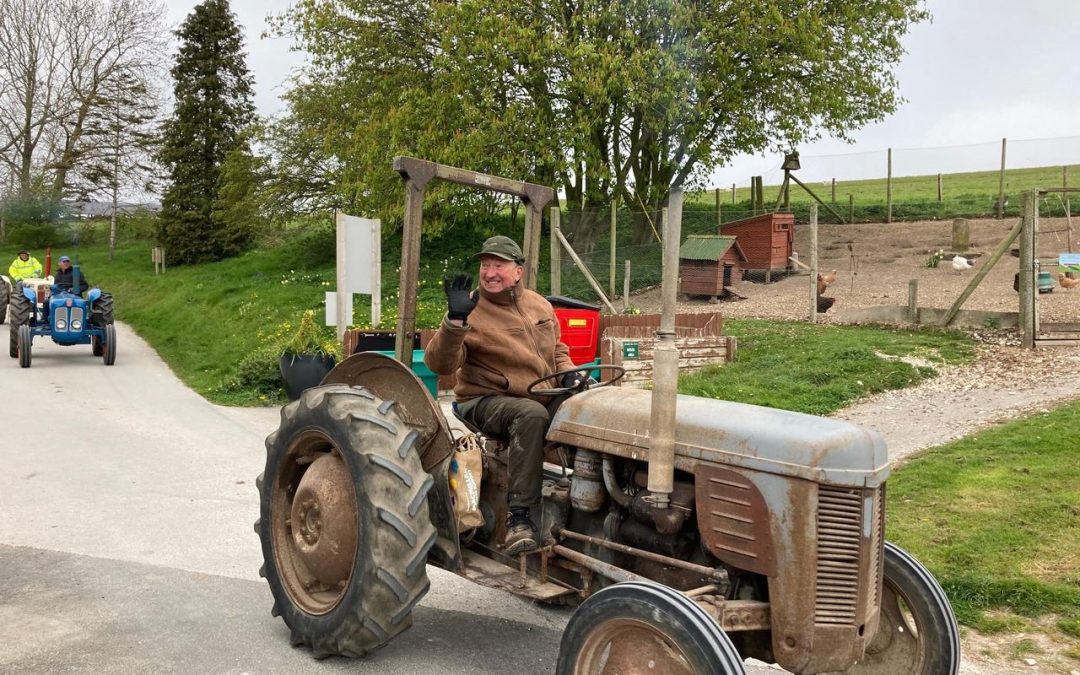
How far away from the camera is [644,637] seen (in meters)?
3.15

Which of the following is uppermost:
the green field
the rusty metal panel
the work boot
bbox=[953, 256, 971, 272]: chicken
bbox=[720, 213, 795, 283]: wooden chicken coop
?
the green field

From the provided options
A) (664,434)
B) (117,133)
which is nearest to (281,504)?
(664,434)

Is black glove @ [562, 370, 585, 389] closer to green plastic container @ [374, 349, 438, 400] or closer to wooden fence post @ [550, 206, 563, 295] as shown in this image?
green plastic container @ [374, 349, 438, 400]

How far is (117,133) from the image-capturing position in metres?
37.5

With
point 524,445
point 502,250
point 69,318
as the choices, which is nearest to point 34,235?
point 69,318

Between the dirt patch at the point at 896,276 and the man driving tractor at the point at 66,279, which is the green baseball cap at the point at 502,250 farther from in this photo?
the man driving tractor at the point at 66,279

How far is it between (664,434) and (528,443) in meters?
0.84

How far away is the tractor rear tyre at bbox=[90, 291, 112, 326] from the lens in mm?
14844

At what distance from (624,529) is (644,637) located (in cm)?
62

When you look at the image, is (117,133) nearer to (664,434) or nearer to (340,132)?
(340,132)

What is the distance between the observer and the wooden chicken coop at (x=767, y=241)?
791 inches

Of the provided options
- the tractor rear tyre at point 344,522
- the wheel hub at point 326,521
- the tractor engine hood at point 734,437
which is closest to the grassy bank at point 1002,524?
the tractor engine hood at point 734,437

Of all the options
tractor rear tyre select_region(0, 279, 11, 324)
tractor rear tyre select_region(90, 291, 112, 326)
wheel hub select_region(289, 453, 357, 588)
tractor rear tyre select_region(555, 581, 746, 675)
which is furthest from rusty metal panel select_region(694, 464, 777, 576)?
tractor rear tyre select_region(0, 279, 11, 324)

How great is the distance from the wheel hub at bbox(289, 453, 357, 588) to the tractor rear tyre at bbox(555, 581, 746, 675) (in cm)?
129
